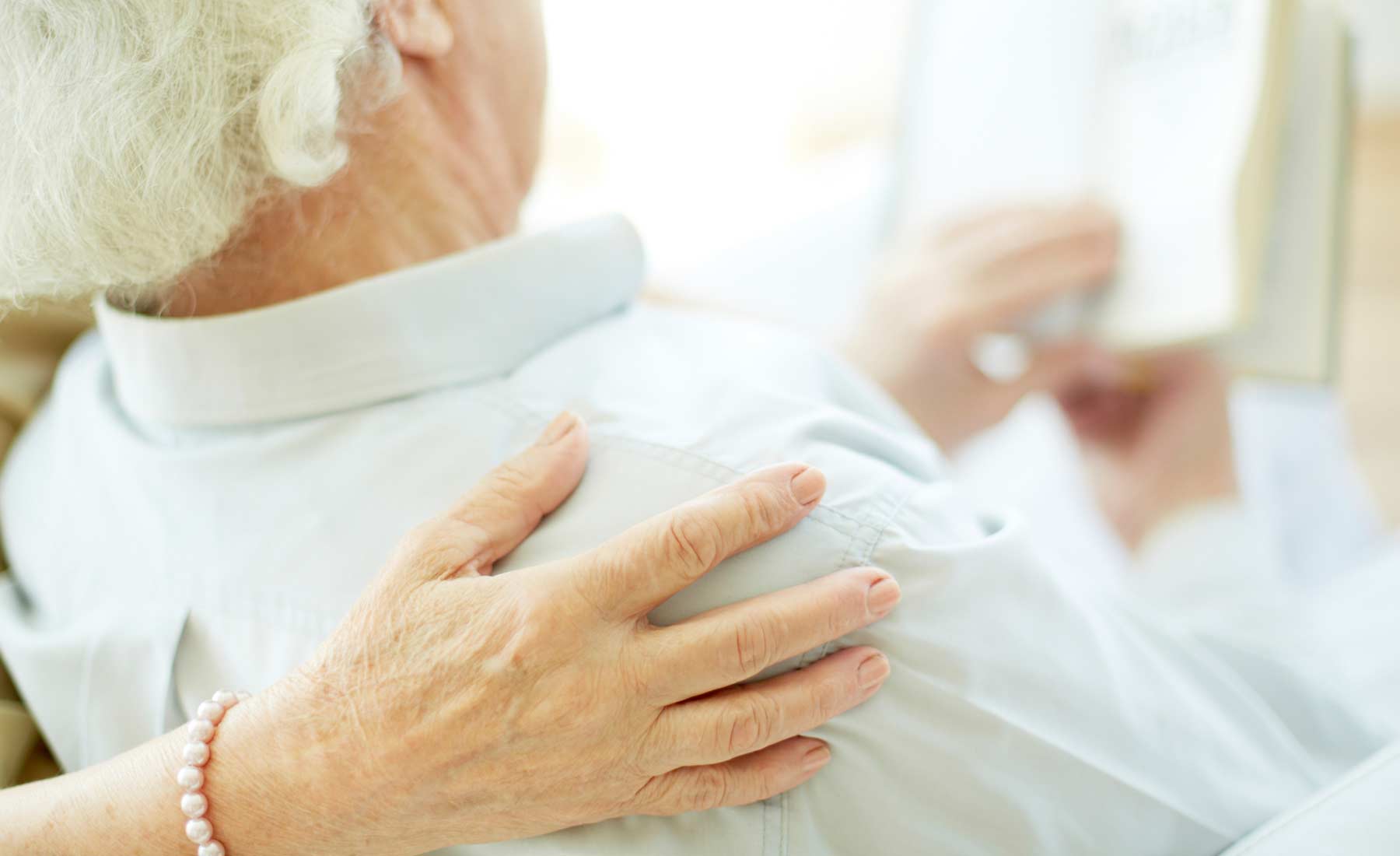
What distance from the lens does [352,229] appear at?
2.26ft

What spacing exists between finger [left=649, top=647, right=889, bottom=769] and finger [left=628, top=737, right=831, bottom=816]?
0.04 feet

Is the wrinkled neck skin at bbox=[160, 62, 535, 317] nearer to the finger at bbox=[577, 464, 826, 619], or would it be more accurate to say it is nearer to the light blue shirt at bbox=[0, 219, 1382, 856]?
the light blue shirt at bbox=[0, 219, 1382, 856]

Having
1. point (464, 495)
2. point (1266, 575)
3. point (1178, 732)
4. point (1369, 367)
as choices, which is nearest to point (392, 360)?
point (464, 495)

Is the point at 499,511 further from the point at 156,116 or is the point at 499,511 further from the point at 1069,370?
the point at 1069,370

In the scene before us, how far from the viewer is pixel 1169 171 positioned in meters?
1.02

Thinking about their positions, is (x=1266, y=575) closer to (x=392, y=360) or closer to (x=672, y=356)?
(x=672, y=356)

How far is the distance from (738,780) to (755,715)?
44mm

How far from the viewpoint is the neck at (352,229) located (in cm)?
68

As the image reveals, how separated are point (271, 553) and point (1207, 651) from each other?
2.50 feet

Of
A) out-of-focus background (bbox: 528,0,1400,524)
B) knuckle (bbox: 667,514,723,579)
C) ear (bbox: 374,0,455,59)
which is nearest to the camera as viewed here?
knuckle (bbox: 667,514,723,579)

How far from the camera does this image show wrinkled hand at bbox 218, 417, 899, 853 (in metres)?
0.55

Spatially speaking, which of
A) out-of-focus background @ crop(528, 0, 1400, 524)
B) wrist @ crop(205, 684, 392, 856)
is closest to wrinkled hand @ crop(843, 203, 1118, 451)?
out-of-focus background @ crop(528, 0, 1400, 524)

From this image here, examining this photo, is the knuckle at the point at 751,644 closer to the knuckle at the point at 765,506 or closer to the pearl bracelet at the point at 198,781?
the knuckle at the point at 765,506

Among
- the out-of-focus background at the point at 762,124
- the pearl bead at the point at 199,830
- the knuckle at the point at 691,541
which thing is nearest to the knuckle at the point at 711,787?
the knuckle at the point at 691,541
